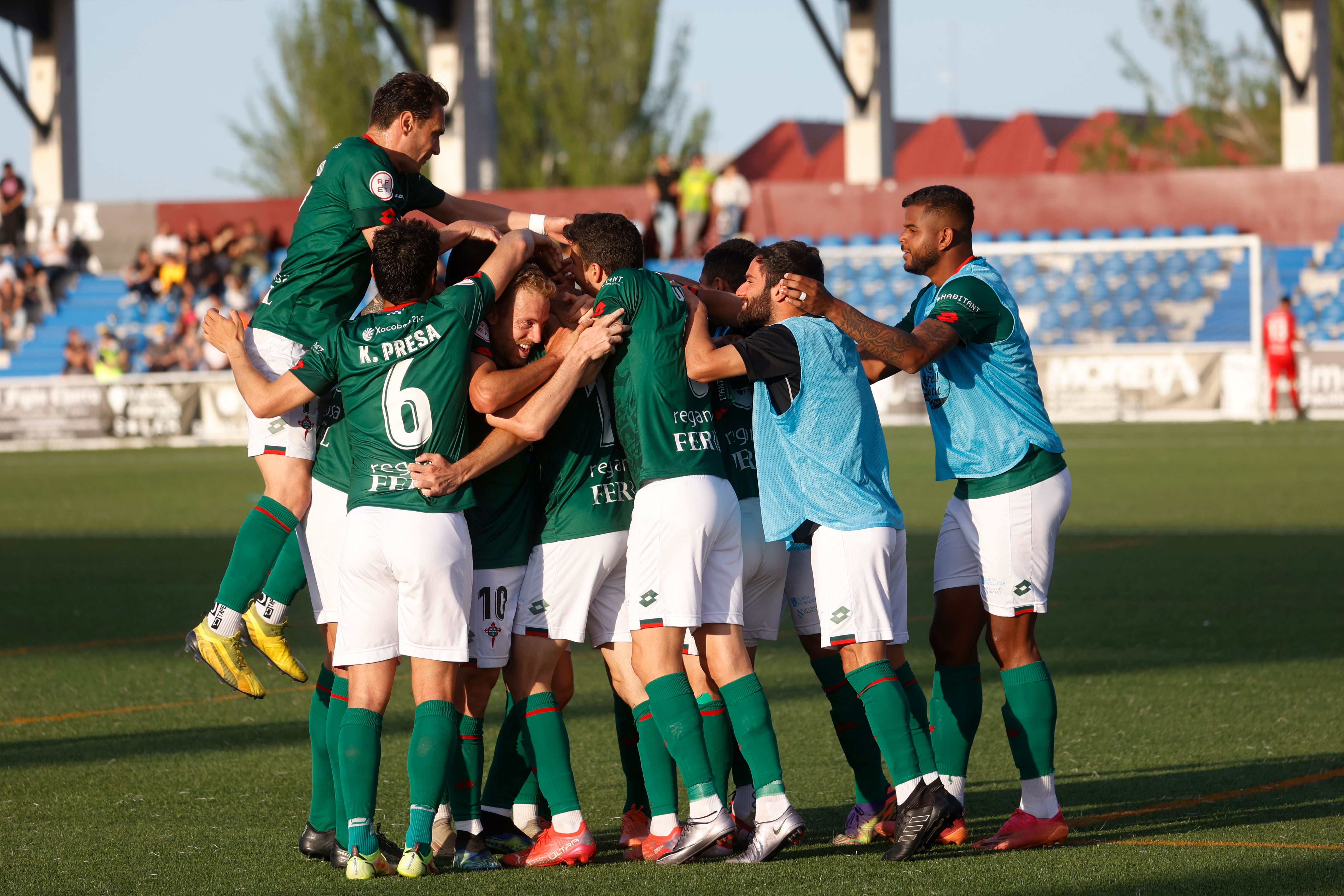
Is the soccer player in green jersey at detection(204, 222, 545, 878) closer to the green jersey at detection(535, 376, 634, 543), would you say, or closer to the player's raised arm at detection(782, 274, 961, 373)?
the green jersey at detection(535, 376, 634, 543)

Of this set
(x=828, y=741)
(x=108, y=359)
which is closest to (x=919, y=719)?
(x=828, y=741)

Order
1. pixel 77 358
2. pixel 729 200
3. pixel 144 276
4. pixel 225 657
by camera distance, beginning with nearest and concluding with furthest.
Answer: pixel 225 657 < pixel 729 200 < pixel 77 358 < pixel 144 276

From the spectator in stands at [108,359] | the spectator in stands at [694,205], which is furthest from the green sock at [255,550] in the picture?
the spectator in stands at [108,359]

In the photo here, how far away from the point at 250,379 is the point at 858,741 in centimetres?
239

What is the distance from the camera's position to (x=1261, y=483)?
1698 centimetres

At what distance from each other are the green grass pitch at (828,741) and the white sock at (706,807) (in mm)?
162

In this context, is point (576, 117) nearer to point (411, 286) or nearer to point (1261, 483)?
point (1261, 483)

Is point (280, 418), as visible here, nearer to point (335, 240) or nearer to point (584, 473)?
point (335, 240)

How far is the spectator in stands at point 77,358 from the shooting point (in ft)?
100

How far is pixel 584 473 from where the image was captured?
5094 mm

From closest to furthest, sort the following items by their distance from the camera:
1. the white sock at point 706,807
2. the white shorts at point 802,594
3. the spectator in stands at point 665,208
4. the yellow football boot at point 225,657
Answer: the white sock at point 706,807 < the white shorts at point 802,594 < the yellow football boot at point 225,657 < the spectator in stands at point 665,208

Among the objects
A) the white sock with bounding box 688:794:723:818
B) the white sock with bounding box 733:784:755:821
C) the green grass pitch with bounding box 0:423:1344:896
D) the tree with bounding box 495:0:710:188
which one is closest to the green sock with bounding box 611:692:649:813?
the green grass pitch with bounding box 0:423:1344:896

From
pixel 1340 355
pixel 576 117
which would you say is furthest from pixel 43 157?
pixel 1340 355

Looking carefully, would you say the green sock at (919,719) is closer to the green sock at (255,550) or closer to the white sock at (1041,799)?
the white sock at (1041,799)
